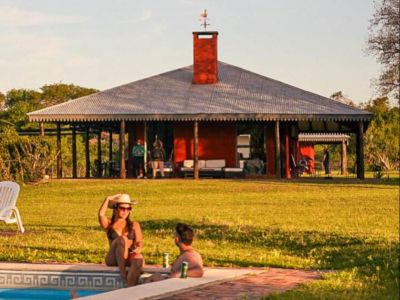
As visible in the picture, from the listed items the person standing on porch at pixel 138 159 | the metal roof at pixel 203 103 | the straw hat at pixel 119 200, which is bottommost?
the straw hat at pixel 119 200

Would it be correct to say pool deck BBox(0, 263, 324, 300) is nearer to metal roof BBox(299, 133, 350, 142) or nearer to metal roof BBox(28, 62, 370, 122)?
metal roof BBox(28, 62, 370, 122)

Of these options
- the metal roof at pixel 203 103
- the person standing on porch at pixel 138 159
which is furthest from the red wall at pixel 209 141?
the person standing on porch at pixel 138 159

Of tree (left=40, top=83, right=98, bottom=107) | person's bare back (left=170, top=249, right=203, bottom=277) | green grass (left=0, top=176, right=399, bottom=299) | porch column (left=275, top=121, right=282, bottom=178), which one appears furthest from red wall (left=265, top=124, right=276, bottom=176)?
tree (left=40, top=83, right=98, bottom=107)

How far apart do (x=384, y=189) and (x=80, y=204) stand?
9601mm

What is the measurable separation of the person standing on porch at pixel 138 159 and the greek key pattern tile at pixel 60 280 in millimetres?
21545

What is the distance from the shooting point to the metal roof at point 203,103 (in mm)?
31766

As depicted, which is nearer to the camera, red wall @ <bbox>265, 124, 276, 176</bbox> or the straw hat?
the straw hat

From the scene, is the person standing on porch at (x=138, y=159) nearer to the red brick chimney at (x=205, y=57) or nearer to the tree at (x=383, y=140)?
the red brick chimney at (x=205, y=57)

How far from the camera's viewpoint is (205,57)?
115 ft

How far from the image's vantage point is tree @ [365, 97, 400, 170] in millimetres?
56375

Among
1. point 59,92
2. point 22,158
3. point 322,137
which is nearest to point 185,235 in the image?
point 22,158

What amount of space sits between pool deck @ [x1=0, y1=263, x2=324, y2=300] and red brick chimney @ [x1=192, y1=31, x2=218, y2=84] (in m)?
24.6

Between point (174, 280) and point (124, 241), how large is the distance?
1.15 m

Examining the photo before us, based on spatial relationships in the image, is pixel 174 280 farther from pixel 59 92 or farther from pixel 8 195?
pixel 59 92
